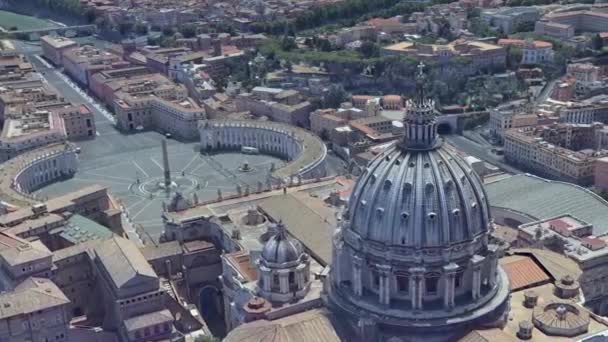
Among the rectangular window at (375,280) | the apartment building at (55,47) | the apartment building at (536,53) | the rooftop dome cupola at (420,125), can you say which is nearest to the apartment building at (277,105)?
the apartment building at (536,53)

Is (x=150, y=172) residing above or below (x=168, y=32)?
below

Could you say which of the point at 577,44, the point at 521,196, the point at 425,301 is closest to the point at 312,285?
the point at 425,301

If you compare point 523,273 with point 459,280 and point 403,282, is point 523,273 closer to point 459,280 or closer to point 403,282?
point 459,280

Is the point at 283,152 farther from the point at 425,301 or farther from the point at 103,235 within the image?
the point at 425,301

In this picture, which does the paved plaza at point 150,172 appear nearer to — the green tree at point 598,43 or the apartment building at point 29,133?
the apartment building at point 29,133

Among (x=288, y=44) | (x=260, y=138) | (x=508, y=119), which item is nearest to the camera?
(x=508, y=119)

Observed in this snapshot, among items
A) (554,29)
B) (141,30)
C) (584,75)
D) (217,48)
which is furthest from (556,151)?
(141,30)

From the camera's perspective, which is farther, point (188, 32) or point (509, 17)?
point (188, 32)
